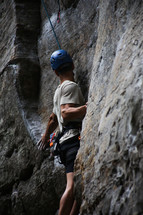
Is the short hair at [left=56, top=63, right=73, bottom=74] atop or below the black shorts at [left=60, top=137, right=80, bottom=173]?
atop

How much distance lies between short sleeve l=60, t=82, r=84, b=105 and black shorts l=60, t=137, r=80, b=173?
495mm

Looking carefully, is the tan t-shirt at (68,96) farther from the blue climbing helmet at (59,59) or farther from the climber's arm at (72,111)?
the blue climbing helmet at (59,59)

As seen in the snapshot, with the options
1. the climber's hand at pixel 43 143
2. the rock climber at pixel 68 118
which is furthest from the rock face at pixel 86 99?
the rock climber at pixel 68 118

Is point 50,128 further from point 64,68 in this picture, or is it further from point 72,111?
point 72,111

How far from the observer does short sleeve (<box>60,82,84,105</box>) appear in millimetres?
3838

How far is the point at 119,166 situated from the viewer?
216 centimetres

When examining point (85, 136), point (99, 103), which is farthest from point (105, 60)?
point (85, 136)

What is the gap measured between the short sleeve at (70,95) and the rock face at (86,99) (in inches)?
15.7

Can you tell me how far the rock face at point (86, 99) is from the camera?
215 cm

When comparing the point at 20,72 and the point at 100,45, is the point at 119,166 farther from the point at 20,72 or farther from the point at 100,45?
the point at 20,72

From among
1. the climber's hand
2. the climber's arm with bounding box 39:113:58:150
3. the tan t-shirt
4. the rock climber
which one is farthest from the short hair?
the climber's hand

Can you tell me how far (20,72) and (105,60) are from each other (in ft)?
→ 8.48

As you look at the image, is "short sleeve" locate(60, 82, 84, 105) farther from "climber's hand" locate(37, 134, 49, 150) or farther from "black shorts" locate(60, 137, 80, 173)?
"climber's hand" locate(37, 134, 49, 150)

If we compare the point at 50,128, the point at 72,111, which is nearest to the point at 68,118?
the point at 72,111
